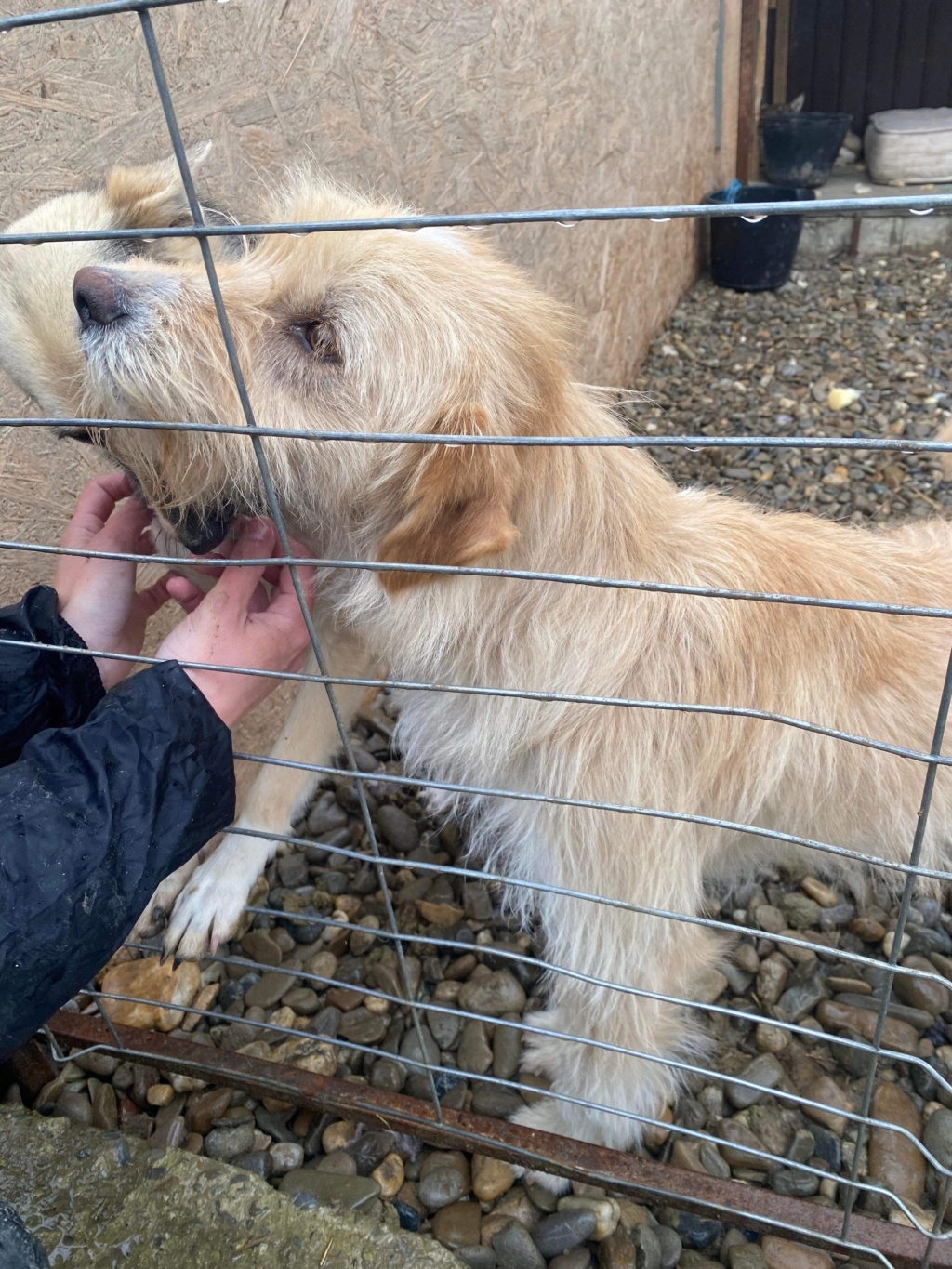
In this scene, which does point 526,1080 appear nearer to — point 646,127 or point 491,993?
point 491,993

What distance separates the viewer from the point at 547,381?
5.04 feet

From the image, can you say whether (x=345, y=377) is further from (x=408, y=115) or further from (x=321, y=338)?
(x=408, y=115)

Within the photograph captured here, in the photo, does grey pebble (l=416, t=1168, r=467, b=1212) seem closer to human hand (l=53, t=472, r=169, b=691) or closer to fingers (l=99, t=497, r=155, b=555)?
human hand (l=53, t=472, r=169, b=691)

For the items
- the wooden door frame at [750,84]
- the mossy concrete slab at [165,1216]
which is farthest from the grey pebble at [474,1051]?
the wooden door frame at [750,84]

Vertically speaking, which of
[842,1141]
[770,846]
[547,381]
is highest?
[547,381]

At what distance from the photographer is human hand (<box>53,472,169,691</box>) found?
1.70 meters

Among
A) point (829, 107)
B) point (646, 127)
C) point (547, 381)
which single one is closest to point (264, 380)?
point (547, 381)

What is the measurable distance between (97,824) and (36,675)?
0.48 m

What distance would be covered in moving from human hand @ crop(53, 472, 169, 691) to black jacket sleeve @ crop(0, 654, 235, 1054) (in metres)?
0.48

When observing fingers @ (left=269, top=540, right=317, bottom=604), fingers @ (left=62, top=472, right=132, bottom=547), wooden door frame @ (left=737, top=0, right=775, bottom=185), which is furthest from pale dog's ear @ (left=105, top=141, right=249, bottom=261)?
wooden door frame @ (left=737, top=0, right=775, bottom=185)

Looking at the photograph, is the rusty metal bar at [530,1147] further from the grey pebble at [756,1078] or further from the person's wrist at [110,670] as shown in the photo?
the person's wrist at [110,670]

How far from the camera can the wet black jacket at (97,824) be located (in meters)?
1.15

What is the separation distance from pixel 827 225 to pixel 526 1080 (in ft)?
21.0

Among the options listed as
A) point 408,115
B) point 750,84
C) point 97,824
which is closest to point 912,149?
point 750,84
